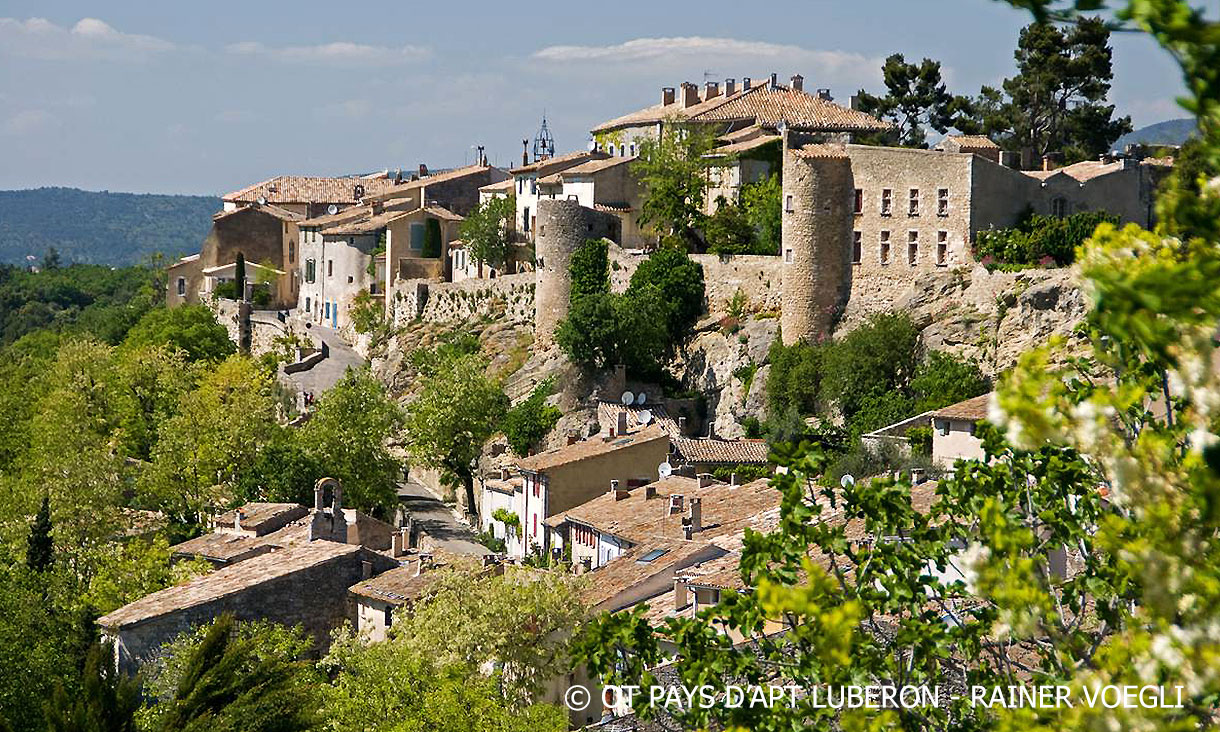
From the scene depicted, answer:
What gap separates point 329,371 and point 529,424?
20.1 m

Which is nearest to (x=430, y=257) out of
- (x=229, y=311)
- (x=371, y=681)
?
(x=229, y=311)

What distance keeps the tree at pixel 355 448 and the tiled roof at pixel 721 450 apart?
375 inches

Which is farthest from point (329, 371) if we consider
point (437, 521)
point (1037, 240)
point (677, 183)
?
point (1037, 240)

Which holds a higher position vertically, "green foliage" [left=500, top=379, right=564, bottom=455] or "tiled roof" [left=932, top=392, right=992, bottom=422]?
"tiled roof" [left=932, top=392, right=992, bottom=422]

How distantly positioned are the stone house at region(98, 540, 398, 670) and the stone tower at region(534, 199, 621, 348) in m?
26.7

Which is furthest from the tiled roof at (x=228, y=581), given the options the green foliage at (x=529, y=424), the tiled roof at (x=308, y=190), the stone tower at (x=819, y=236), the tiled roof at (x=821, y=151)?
the tiled roof at (x=308, y=190)

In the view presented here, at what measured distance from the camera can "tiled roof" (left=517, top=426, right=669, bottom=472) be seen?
46.4 meters

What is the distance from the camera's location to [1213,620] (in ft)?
24.4

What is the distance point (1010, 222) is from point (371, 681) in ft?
95.4

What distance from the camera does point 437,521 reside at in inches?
2117

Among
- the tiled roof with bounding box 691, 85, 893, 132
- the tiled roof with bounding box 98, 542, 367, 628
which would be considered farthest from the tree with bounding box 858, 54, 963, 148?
the tiled roof with bounding box 98, 542, 367, 628

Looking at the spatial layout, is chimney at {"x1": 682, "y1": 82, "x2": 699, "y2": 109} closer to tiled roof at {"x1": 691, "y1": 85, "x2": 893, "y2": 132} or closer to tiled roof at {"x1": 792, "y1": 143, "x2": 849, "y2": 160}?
tiled roof at {"x1": 691, "y1": 85, "x2": 893, "y2": 132}

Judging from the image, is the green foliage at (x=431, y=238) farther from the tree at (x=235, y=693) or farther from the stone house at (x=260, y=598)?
the tree at (x=235, y=693)

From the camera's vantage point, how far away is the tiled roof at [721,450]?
48.7 metres
